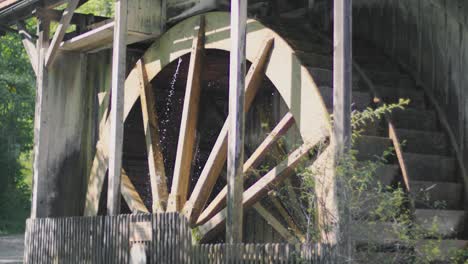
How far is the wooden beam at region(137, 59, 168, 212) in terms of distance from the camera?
10094 millimetres

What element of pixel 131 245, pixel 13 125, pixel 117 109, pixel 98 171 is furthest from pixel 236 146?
pixel 13 125

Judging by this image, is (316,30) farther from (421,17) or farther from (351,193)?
(351,193)

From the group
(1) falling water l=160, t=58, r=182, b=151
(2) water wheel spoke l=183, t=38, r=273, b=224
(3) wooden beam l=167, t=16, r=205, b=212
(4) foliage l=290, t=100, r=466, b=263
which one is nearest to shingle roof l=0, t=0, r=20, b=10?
(1) falling water l=160, t=58, r=182, b=151

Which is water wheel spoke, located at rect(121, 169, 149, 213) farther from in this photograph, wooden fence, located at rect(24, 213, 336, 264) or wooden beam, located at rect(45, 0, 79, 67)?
wooden beam, located at rect(45, 0, 79, 67)

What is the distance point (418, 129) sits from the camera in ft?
28.6

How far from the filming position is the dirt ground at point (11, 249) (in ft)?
55.1

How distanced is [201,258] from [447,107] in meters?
2.90

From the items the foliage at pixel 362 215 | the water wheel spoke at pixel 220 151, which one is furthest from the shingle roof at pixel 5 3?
the foliage at pixel 362 215

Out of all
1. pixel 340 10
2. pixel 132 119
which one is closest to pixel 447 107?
pixel 340 10

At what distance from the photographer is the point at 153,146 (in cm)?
1025

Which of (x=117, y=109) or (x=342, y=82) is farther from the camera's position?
(x=117, y=109)

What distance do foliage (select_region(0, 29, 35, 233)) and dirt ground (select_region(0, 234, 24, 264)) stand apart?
2.57m

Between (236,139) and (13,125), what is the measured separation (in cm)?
1802

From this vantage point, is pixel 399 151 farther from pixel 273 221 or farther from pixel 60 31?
pixel 60 31
